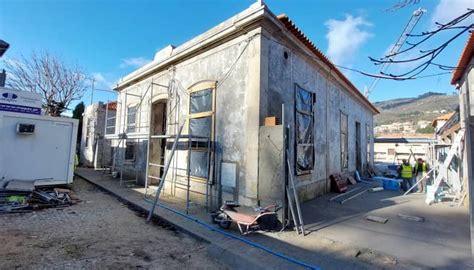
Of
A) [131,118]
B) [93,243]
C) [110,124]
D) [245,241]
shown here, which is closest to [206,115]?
[245,241]


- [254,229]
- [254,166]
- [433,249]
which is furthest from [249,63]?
[433,249]

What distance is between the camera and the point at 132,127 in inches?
409

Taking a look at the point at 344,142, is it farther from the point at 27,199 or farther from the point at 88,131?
the point at 88,131

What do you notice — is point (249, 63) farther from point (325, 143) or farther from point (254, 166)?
point (325, 143)

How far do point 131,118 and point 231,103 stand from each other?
21.2 ft

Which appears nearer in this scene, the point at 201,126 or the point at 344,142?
the point at 201,126

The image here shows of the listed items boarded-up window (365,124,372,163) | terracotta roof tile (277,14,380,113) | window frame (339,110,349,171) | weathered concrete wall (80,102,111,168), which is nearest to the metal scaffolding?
terracotta roof tile (277,14,380,113)

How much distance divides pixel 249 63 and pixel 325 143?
15.4ft

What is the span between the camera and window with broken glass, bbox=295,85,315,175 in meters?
6.86

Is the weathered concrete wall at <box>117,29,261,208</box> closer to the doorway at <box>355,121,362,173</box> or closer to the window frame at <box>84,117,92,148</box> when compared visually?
the doorway at <box>355,121,362,173</box>

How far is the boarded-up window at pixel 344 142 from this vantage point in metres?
10.8

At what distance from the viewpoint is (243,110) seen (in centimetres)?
574

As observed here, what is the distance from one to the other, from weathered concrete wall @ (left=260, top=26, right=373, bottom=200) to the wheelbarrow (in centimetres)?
137

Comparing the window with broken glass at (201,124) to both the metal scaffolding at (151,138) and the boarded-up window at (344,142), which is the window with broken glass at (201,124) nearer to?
the metal scaffolding at (151,138)
